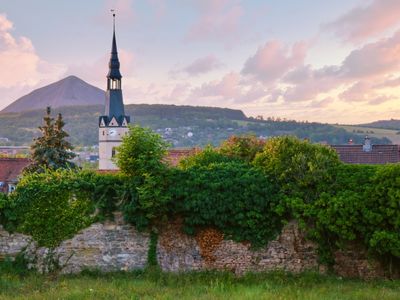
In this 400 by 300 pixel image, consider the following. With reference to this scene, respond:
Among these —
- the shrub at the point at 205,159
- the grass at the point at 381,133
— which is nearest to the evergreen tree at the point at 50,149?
the shrub at the point at 205,159

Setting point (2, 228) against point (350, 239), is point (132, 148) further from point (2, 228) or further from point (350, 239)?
point (350, 239)

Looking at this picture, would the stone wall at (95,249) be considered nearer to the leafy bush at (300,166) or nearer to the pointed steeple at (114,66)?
the leafy bush at (300,166)

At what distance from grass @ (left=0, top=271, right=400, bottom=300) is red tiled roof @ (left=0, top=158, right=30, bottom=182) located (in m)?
25.0

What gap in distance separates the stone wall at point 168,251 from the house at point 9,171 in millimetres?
23084

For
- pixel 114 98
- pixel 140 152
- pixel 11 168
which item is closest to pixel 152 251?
pixel 140 152

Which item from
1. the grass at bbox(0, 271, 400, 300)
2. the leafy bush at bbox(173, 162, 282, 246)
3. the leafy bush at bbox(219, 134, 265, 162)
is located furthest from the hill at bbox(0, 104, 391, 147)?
the grass at bbox(0, 271, 400, 300)

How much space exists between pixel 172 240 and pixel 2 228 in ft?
17.0

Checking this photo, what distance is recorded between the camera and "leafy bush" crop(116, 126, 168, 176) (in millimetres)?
14781

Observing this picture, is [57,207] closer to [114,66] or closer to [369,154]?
[369,154]

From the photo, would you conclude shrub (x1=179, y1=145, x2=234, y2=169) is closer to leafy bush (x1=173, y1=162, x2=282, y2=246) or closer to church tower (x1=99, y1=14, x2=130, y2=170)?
leafy bush (x1=173, y1=162, x2=282, y2=246)

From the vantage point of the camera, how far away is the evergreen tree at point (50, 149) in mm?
30734

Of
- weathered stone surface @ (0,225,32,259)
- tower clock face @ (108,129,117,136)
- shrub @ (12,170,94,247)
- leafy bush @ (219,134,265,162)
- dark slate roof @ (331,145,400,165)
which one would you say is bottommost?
weathered stone surface @ (0,225,32,259)

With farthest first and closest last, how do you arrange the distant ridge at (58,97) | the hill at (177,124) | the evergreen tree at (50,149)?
the distant ridge at (58,97), the hill at (177,124), the evergreen tree at (50,149)

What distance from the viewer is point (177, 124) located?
119000 millimetres
